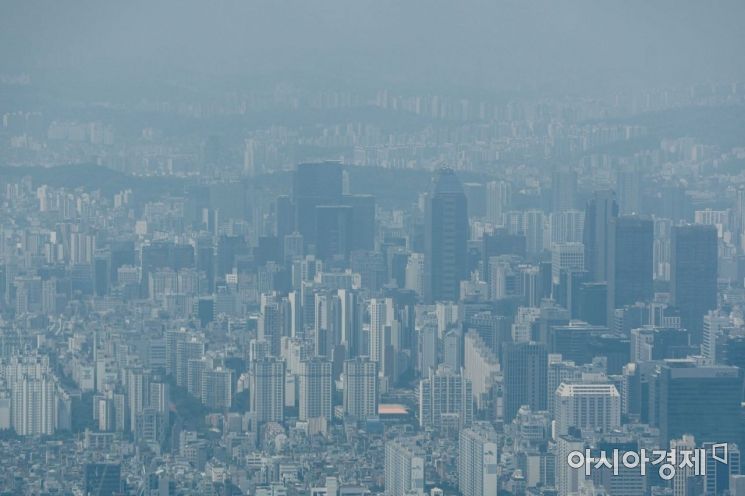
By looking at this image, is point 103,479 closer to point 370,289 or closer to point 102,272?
point 102,272

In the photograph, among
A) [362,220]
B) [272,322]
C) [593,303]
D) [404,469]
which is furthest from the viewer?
[362,220]

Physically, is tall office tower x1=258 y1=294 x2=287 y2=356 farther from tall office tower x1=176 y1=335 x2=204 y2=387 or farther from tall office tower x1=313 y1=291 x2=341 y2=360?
tall office tower x1=176 y1=335 x2=204 y2=387

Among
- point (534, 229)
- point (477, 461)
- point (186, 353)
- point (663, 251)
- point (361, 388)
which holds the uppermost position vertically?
point (534, 229)

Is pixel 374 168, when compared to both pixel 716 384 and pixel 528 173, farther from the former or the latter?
pixel 716 384

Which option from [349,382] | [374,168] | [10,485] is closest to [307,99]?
[374,168]

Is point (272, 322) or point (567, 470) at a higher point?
point (272, 322)

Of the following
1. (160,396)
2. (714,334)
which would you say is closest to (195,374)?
(160,396)
